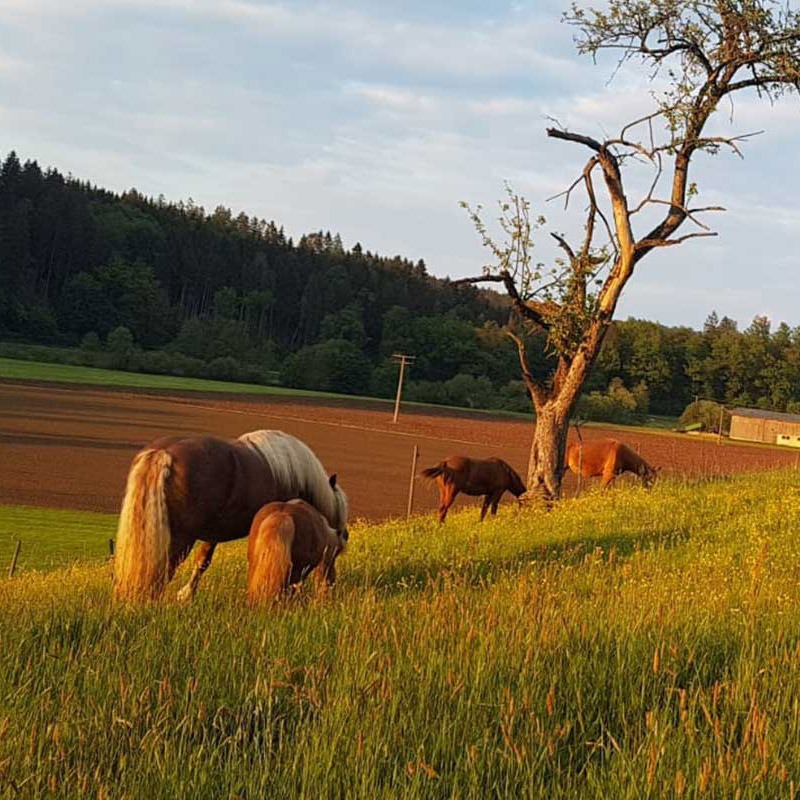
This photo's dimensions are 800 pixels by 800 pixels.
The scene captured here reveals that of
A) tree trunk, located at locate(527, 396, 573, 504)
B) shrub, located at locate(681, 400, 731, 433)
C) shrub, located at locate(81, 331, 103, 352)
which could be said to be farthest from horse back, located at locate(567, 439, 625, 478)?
shrub, located at locate(81, 331, 103, 352)

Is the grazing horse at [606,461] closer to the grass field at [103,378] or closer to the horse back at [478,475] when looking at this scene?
the horse back at [478,475]

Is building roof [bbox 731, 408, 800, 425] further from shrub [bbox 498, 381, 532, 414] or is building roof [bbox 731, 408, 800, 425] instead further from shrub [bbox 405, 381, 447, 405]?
shrub [bbox 405, 381, 447, 405]

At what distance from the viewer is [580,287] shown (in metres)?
17.4

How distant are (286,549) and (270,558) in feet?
0.48

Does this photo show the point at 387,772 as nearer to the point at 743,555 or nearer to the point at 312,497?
the point at 312,497

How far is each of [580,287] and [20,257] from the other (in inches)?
4721

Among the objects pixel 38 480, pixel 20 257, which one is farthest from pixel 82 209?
pixel 38 480

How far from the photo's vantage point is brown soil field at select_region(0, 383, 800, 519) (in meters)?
27.8

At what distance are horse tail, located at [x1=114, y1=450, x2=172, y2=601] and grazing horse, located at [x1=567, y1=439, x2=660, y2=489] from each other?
13676 mm

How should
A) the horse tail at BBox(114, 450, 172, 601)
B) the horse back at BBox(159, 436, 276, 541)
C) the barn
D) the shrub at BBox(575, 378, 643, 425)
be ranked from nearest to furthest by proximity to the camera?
the horse tail at BBox(114, 450, 172, 601) → the horse back at BBox(159, 436, 276, 541) → the barn → the shrub at BBox(575, 378, 643, 425)

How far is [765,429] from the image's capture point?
100188mm

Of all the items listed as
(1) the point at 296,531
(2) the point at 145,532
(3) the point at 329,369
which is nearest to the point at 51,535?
(2) the point at 145,532

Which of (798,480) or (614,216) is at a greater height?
(614,216)

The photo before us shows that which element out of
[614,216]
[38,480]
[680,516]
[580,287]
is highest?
[614,216]
